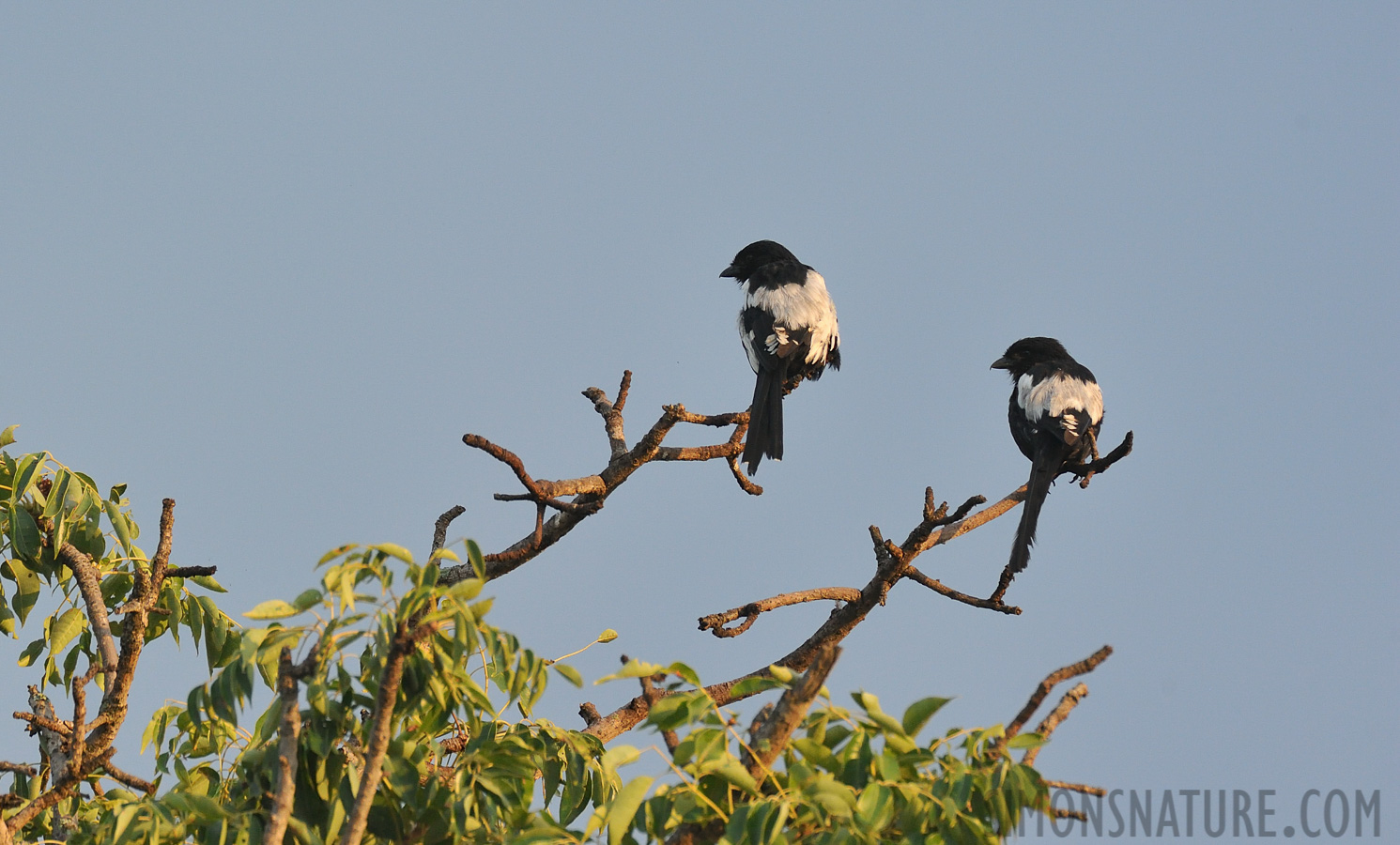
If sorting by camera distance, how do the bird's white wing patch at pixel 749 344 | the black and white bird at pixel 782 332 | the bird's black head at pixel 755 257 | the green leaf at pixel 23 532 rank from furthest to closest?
the bird's black head at pixel 755 257, the bird's white wing patch at pixel 749 344, the black and white bird at pixel 782 332, the green leaf at pixel 23 532

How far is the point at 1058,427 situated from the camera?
7.22m

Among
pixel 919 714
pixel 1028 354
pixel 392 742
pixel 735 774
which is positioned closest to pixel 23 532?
pixel 392 742

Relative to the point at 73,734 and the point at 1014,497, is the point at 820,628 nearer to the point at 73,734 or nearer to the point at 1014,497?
the point at 1014,497

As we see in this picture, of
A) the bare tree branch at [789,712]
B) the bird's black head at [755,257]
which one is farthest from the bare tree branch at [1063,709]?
the bird's black head at [755,257]

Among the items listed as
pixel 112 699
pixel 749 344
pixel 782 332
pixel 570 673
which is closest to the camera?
pixel 570 673

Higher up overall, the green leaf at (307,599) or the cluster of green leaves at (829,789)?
the green leaf at (307,599)

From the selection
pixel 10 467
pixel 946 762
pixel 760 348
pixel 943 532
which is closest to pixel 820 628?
pixel 943 532

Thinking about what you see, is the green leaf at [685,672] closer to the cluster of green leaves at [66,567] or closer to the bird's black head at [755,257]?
the cluster of green leaves at [66,567]

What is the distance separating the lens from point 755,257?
27.5 ft

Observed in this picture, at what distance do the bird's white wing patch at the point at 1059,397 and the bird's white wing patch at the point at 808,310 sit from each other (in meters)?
1.25

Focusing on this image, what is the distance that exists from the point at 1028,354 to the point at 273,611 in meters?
6.82

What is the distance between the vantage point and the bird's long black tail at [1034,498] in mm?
6445

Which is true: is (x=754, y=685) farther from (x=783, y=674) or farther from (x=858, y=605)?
(x=858, y=605)

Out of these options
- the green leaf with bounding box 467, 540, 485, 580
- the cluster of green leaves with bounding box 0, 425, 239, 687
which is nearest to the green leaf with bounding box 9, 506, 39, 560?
the cluster of green leaves with bounding box 0, 425, 239, 687
